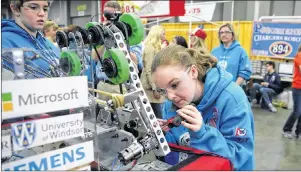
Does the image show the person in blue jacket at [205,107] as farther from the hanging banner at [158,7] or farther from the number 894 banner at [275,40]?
the number 894 banner at [275,40]

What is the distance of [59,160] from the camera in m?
0.66

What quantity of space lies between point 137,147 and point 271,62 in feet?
16.2

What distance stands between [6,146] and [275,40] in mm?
5134

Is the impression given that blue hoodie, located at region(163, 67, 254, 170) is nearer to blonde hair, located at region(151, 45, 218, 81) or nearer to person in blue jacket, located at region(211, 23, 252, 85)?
blonde hair, located at region(151, 45, 218, 81)

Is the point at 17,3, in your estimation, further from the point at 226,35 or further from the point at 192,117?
the point at 226,35

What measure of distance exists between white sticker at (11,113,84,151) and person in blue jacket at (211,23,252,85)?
7.27ft

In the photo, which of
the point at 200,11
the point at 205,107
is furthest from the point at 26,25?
the point at 200,11

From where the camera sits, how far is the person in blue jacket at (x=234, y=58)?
106 inches

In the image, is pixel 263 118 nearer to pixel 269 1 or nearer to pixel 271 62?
pixel 271 62

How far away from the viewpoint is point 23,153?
0.63 metres

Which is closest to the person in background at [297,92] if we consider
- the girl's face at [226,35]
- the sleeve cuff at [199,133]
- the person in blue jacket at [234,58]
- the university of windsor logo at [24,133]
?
the person in blue jacket at [234,58]

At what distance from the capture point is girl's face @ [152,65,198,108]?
0.94 meters

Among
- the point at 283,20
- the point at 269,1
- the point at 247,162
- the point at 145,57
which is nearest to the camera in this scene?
the point at 247,162

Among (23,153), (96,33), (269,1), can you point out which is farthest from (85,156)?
(269,1)
